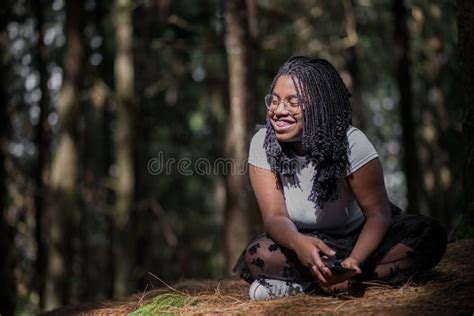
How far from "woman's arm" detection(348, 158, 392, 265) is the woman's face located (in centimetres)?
42

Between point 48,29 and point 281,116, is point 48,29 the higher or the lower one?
the higher one

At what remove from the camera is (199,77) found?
725 inches

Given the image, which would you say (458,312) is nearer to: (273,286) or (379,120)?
(273,286)

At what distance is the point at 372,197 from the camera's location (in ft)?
13.0

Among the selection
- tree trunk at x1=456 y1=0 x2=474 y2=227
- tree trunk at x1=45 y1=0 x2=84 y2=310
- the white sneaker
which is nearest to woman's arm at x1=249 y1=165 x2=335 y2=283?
the white sneaker

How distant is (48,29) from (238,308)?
1486 cm

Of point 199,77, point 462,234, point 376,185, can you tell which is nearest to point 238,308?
point 376,185

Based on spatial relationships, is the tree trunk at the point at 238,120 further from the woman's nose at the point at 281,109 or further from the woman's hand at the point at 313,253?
the woman's hand at the point at 313,253

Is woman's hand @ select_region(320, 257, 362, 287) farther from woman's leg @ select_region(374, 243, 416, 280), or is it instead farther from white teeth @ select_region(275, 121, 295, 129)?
white teeth @ select_region(275, 121, 295, 129)

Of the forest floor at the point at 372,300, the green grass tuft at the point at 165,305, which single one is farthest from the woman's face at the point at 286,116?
the green grass tuft at the point at 165,305

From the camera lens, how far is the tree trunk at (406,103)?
10914 millimetres

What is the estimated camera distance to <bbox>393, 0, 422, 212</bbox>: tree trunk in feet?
35.8

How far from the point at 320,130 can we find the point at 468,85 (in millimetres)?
2139

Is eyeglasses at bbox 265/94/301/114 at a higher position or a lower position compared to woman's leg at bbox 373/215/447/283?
higher
